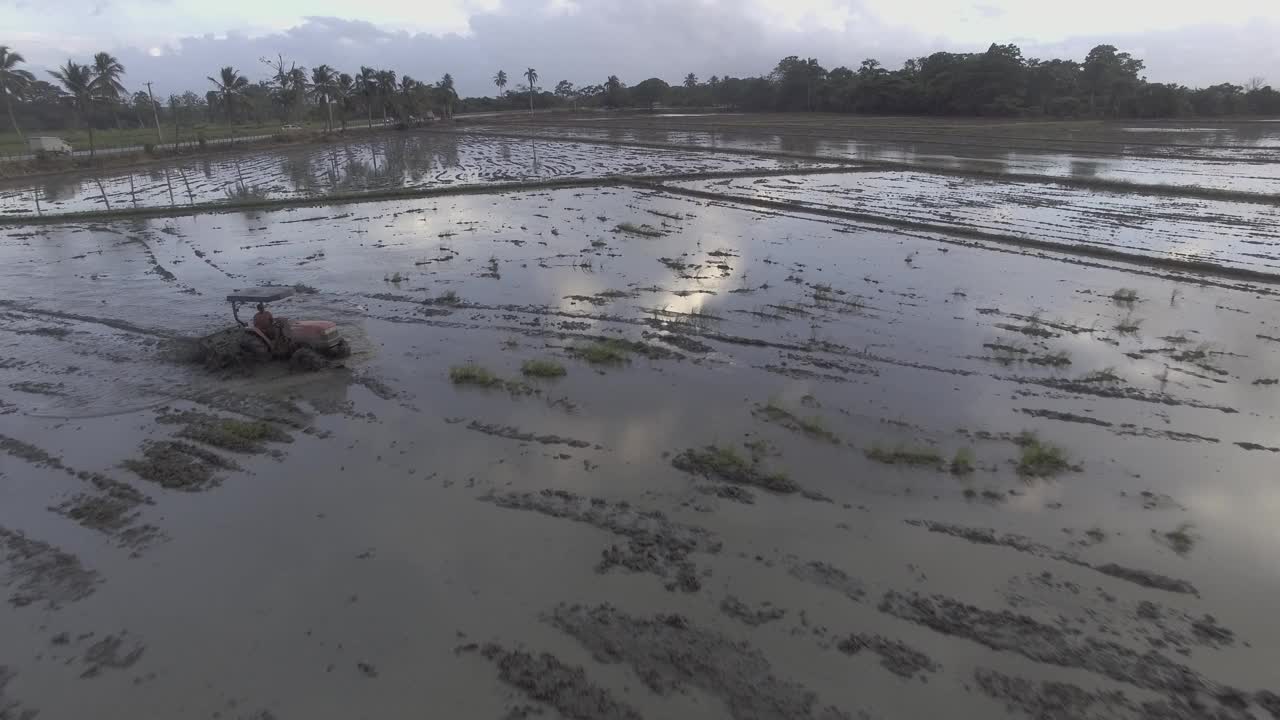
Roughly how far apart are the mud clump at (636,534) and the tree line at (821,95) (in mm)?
52048

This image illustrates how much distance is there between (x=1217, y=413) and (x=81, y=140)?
7345 centimetres

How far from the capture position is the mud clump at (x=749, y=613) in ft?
18.3

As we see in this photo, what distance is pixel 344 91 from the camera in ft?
222

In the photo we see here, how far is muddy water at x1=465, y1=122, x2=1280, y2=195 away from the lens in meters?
27.5

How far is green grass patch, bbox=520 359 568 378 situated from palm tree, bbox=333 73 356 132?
6581 centimetres

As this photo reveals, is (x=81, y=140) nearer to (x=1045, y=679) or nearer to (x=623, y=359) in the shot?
(x=623, y=359)

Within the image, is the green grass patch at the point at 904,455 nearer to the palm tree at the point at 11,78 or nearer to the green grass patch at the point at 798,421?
the green grass patch at the point at 798,421

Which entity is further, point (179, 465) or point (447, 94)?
point (447, 94)

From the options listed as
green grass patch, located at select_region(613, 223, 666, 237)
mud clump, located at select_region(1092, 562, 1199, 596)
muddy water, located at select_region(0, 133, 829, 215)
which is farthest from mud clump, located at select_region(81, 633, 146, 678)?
muddy water, located at select_region(0, 133, 829, 215)

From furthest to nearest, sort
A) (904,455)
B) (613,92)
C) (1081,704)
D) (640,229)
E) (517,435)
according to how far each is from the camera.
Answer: (613,92) < (640,229) < (517,435) < (904,455) < (1081,704)

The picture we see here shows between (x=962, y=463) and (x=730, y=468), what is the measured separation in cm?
279

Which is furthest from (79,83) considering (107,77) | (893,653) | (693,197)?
(893,653)

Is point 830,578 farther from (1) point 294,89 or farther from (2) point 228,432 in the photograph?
(1) point 294,89

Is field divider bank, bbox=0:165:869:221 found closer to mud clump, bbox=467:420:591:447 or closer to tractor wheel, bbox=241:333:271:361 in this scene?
tractor wheel, bbox=241:333:271:361
